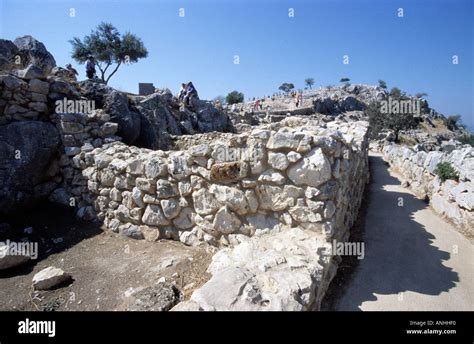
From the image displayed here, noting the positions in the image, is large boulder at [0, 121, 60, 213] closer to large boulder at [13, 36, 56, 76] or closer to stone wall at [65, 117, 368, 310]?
stone wall at [65, 117, 368, 310]

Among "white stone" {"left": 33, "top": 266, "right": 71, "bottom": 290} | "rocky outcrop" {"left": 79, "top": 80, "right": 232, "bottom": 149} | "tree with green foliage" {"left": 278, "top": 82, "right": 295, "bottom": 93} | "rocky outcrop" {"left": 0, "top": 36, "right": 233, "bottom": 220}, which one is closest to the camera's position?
"white stone" {"left": 33, "top": 266, "right": 71, "bottom": 290}

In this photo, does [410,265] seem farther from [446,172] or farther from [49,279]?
[49,279]

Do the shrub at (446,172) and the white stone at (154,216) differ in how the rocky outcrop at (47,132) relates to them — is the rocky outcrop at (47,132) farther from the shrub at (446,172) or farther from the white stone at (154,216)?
the shrub at (446,172)

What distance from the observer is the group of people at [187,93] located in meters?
14.9

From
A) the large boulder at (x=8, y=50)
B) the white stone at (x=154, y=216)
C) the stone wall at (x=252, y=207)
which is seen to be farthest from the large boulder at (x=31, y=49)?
the white stone at (x=154, y=216)

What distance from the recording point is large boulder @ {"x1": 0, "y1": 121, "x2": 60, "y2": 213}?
5637 mm

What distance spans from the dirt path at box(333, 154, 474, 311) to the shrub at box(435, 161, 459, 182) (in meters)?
1.01

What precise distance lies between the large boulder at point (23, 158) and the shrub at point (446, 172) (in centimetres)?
994

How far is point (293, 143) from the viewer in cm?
374

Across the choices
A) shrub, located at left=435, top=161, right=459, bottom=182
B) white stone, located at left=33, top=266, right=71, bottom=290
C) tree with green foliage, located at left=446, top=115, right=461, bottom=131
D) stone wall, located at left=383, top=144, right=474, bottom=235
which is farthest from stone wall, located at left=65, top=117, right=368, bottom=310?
tree with green foliage, located at left=446, top=115, right=461, bottom=131

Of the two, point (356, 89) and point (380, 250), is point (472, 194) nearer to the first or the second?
point (380, 250)
